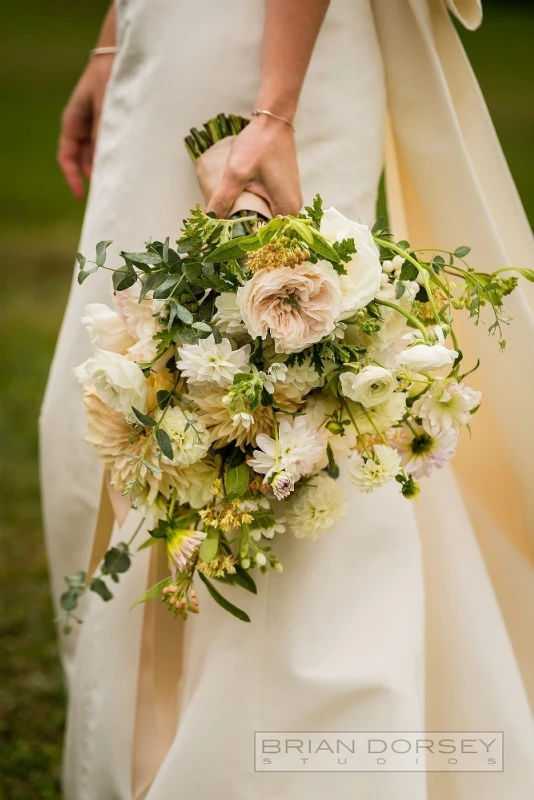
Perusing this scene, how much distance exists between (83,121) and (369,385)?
4.32 ft

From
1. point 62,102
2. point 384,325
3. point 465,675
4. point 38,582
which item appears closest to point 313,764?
point 465,675

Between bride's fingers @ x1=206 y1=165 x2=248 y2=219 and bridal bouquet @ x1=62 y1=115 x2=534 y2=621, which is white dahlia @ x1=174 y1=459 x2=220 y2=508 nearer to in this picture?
bridal bouquet @ x1=62 y1=115 x2=534 y2=621

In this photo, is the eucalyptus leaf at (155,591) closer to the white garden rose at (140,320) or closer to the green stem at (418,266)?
the white garden rose at (140,320)

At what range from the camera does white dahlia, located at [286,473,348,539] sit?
1.42m

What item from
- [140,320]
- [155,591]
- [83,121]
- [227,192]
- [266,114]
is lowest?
[155,591]

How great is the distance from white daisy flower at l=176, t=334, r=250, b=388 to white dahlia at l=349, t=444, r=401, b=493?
241mm

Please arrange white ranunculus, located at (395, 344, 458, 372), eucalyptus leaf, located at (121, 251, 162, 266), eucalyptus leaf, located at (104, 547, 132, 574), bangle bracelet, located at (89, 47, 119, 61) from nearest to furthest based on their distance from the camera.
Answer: white ranunculus, located at (395, 344, 458, 372) < eucalyptus leaf, located at (121, 251, 162, 266) < eucalyptus leaf, located at (104, 547, 132, 574) < bangle bracelet, located at (89, 47, 119, 61)

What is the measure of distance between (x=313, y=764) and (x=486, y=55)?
19.9 metres

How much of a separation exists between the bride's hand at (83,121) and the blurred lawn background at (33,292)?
1368 millimetres

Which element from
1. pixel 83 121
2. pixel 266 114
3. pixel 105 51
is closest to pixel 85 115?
pixel 83 121

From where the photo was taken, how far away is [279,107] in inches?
59.9

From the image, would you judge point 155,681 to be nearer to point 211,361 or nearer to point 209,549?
point 209,549

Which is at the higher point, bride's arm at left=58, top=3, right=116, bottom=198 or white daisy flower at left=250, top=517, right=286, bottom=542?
bride's arm at left=58, top=3, right=116, bottom=198

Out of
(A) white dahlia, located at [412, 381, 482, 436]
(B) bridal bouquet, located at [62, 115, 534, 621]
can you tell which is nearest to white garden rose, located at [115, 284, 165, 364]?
(B) bridal bouquet, located at [62, 115, 534, 621]
